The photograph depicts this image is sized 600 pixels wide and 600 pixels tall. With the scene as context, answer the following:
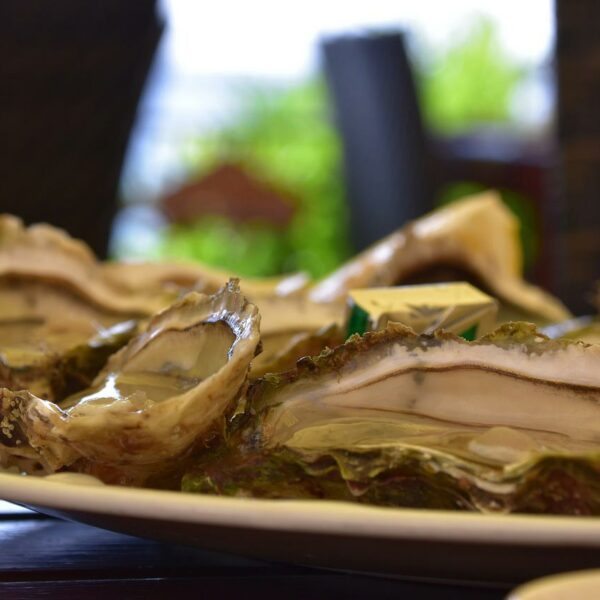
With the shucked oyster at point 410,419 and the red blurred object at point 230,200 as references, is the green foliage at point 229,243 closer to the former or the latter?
the red blurred object at point 230,200

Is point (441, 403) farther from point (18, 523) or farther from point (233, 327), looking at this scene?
point (18, 523)

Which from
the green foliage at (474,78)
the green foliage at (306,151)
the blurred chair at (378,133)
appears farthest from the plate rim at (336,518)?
the green foliage at (474,78)

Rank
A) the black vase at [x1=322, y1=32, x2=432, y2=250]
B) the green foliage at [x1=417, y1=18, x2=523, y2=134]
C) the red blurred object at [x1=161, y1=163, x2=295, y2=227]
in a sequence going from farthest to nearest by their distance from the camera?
the green foliage at [x1=417, y1=18, x2=523, y2=134] → the red blurred object at [x1=161, y1=163, x2=295, y2=227] → the black vase at [x1=322, y1=32, x2=432, y2=250]

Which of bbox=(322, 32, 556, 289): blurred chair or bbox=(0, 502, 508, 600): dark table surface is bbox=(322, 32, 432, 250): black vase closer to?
bbox=(322, 32, 556, 289): blurred chair

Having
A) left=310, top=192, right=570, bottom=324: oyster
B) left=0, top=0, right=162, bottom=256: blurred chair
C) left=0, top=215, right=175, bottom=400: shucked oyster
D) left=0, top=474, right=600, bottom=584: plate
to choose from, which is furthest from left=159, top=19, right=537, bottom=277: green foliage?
left=0, top=474, right=600, bottom=584: plate

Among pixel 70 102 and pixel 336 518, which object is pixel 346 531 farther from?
pixel 70 102

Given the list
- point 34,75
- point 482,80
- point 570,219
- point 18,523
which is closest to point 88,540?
point 18,523
